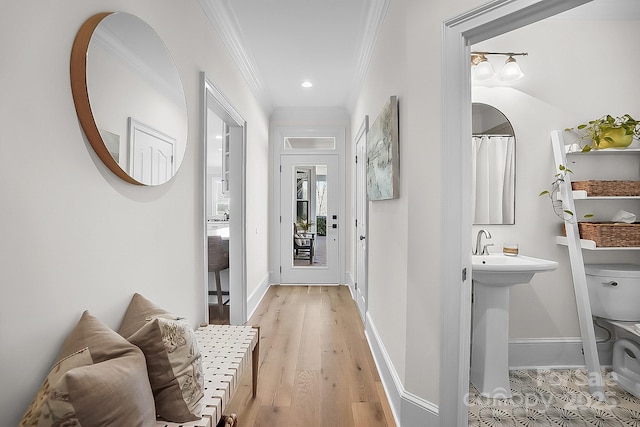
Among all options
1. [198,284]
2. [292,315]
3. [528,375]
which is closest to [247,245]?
[292,315]

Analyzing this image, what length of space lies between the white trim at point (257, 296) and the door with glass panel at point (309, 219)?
439mm

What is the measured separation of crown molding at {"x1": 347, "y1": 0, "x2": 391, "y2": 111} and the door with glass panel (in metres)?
1.33

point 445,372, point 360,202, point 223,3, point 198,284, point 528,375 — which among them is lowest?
point 528,375

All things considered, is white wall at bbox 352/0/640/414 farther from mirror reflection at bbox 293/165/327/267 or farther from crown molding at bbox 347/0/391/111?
mirror reflection at bbox 293/165/327/267

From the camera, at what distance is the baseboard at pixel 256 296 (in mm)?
3502

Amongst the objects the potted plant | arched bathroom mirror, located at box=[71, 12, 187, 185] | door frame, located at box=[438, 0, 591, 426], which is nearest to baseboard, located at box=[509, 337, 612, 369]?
door frame, located at box=[438, 0, 591, 426]

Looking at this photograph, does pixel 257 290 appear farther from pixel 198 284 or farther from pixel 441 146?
pixel 441 146

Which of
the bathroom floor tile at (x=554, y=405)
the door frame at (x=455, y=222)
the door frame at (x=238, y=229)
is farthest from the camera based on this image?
the door frame at (x=238, y=229)

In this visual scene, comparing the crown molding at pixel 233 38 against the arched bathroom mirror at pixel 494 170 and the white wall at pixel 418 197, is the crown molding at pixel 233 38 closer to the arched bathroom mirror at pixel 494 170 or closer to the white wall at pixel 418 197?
the white wall at pixel 418 197

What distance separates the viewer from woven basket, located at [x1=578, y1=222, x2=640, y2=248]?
2.20 meters

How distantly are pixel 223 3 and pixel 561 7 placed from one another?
2.07 m

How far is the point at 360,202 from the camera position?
3.95 meters

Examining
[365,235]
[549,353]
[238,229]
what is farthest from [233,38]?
[549,353]

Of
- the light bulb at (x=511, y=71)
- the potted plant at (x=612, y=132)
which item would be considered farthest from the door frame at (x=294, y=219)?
the potted plant at (x=612, y=132)
